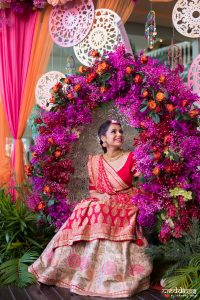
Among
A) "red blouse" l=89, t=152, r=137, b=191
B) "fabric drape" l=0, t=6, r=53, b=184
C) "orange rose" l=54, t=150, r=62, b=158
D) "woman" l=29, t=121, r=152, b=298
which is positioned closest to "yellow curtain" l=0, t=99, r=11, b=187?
"fabric drape" l=0, t=6, r=53, b=184

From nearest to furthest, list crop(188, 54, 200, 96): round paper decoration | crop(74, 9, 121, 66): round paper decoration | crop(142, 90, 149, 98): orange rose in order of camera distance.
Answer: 1. crop(142, 90, 149, 98): orange rose
2. crop(188, 54, 200, 96): round paper decoration
3. crop(74, 9, 121, 66): round paper decoration

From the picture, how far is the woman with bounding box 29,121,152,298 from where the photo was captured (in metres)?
3.25

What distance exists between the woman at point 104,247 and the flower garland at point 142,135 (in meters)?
0.17

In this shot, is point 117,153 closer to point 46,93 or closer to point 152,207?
point 152,207

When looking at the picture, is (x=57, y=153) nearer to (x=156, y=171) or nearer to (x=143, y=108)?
(x=143, y=108)

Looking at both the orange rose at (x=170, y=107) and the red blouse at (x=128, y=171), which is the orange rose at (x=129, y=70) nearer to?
the orange rose at (x=170, y=107)

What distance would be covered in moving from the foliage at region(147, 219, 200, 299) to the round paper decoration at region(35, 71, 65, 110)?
206 centimetres

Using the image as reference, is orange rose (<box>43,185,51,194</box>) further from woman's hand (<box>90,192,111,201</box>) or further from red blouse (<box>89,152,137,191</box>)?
red blouse (<box>89,152,137,191</box>)

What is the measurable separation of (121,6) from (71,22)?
570mm

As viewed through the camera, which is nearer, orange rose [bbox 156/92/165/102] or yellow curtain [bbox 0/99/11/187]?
orange rose [bbox 156/92/165/102]

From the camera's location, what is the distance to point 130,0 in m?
4.39

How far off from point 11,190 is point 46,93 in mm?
1147

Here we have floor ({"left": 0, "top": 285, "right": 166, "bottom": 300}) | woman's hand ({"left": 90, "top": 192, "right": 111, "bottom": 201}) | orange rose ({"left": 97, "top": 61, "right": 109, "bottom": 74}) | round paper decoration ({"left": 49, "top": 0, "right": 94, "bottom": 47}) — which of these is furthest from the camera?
round paper decoration ({"left": 49, "top": 0, "right": 94, "bottom": 47})

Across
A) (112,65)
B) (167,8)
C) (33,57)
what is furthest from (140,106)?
(167,8)
